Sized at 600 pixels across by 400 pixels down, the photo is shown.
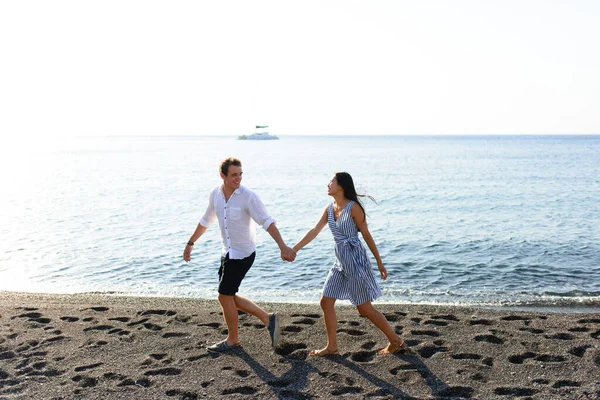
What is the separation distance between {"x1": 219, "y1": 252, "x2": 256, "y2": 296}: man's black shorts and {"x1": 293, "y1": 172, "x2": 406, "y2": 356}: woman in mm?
636

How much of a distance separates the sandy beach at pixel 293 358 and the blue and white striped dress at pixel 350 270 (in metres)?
0.67

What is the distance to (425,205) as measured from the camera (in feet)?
87.5

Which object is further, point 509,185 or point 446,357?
point 509,185

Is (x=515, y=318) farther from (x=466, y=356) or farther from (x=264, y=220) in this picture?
(x=264, y=220)

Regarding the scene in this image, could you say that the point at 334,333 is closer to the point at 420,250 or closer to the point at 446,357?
the point at 446,357

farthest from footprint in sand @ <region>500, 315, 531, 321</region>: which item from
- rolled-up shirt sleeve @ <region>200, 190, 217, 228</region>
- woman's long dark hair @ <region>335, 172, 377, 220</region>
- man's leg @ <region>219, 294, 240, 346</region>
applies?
rolled-up shirt sleeve @ <region>200, 190, 217, 228</region>

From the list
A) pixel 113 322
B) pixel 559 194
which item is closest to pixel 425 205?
pixel 559 194

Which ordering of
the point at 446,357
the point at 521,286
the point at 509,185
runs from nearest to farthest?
1. the point at 446,357
2. the point at 521,286
3. the point at 509,185

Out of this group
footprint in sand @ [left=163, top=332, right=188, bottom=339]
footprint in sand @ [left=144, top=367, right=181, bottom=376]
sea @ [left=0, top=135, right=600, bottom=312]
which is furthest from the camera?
sea @ [left=0, top=135, right=600, bottom=312]

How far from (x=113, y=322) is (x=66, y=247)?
10019mm

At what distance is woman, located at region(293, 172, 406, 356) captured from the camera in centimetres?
612

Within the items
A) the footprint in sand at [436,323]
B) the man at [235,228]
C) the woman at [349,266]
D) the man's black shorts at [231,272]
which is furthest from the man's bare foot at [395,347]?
the man's black shorts at [231,272]

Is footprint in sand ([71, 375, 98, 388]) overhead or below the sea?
overhead

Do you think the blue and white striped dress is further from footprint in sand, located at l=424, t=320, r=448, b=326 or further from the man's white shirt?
footprint in sand, located at l=424, t=320, r=448, b=326
